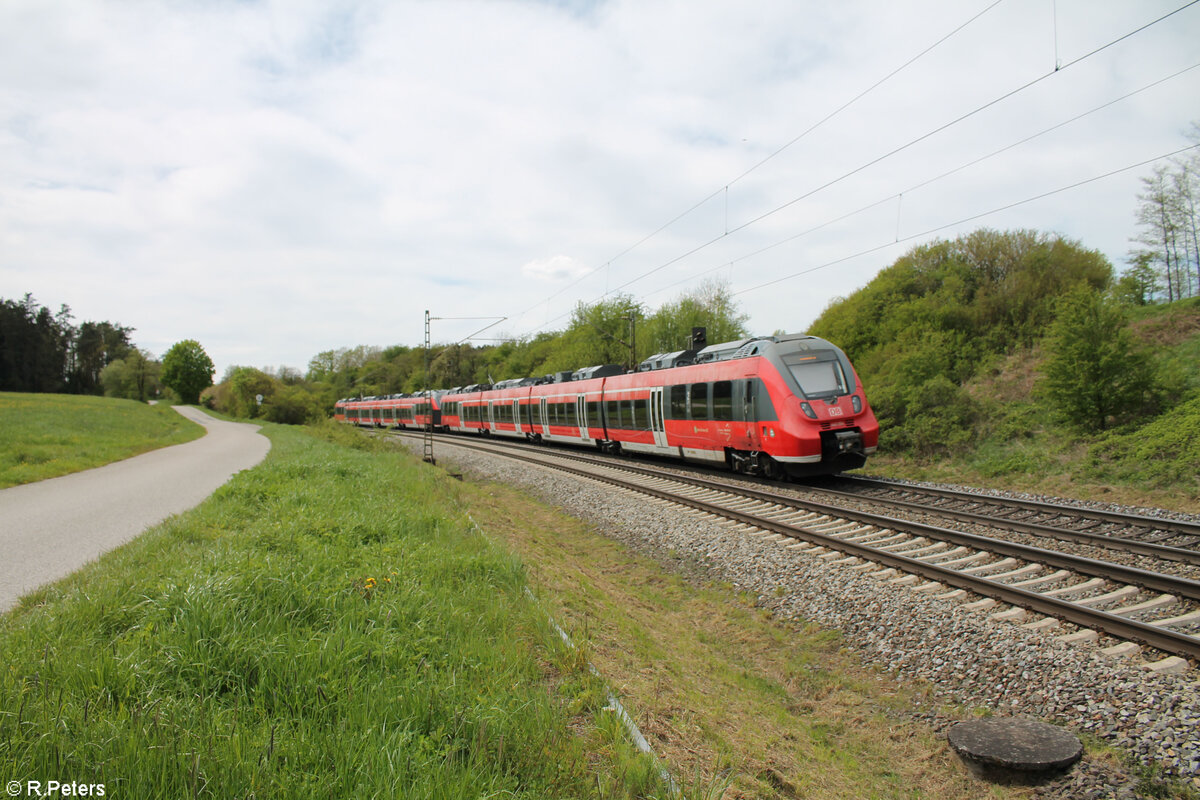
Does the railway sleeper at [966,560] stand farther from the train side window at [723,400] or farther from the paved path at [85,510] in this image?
the paved path at [85,510]

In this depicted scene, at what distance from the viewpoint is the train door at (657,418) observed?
18.5m

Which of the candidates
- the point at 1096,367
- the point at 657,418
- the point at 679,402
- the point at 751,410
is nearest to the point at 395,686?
the point at 751,410

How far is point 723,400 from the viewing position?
49.5 feet

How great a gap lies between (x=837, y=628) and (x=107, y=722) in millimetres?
5949

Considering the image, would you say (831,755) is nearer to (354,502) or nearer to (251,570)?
(251,570)

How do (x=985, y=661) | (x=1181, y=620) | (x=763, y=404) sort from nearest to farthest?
(x=985, y=661) < (x=1181, y=620) < (x=763, y=404)

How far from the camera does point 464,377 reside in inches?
3383

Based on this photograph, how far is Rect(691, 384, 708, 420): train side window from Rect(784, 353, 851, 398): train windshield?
121 inches

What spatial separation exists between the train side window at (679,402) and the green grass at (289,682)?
1183cm

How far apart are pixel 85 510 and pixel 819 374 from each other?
533 inches

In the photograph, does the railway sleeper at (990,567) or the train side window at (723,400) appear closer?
the railway sleeper at (990,567)

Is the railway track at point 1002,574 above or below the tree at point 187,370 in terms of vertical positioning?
below

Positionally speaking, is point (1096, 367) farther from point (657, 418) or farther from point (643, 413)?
point (643, 413)

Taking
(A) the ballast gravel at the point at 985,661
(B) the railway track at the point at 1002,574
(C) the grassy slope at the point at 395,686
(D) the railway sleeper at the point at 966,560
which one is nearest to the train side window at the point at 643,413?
(B) the railway track at the point at 1002,574
